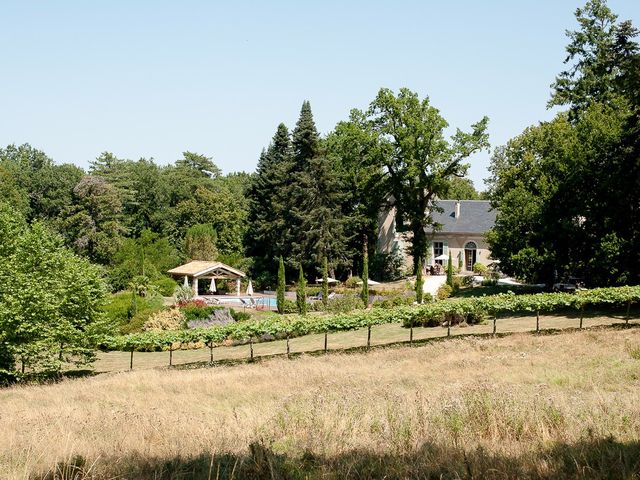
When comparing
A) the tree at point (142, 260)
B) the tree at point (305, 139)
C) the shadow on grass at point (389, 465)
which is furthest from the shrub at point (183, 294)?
the shadow on grass at point (389, 465)

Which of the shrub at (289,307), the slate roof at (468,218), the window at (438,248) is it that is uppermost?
the slate roof at (468,218)

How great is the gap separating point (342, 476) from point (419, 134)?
51.3 m

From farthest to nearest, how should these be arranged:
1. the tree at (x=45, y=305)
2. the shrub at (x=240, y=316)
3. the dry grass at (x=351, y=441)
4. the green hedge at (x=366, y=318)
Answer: the shrub at (x=240, y=316) < the green hedge at (x=366, y=318) < the tree at (x=45, y=305) < the dry grass at (x=351, y=441)

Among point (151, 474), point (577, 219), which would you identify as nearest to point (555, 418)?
point (151, 474)

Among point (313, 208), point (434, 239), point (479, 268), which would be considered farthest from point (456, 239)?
point (313, 208)

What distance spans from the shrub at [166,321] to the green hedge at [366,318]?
7.92 metres

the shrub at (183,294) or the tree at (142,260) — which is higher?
the tree at (142,260)

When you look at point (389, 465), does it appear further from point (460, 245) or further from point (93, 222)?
point (93, 222)

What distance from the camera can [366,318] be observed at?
29891mm

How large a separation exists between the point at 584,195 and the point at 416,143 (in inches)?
765

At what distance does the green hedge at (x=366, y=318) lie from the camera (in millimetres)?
29375

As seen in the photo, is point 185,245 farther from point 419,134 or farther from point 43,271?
point 43,271

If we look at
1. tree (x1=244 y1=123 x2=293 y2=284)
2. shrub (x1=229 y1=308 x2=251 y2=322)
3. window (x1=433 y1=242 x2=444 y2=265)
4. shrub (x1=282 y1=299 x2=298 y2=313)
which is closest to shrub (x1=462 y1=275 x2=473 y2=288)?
window (x1=433 y1=242 x2=444 y2=265)

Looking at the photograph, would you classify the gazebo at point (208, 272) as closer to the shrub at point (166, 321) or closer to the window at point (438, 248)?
the shrub at point (166, 321)
